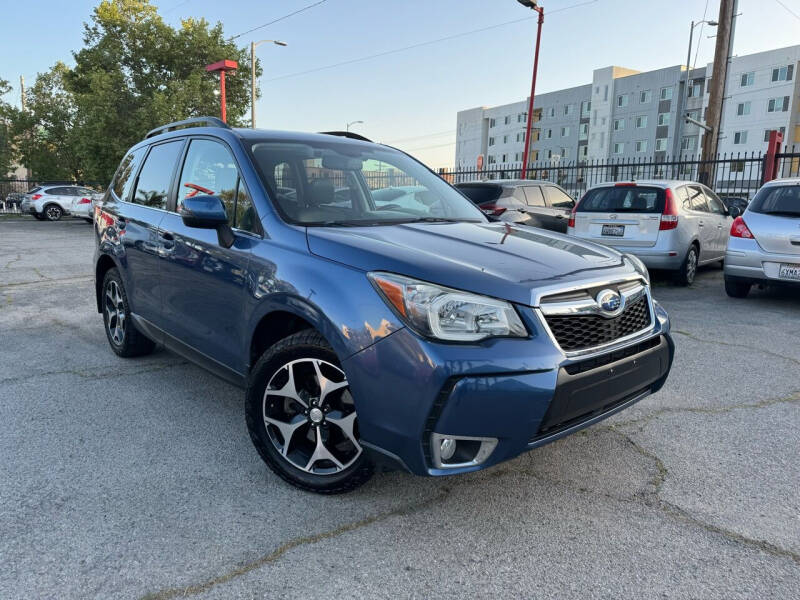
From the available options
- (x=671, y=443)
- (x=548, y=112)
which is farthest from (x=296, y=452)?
(x=548, y=112)

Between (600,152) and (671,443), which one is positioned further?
(600,152)

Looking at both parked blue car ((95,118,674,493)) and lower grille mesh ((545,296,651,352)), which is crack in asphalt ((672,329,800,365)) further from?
lower grille mesh ((545,296,651,352))

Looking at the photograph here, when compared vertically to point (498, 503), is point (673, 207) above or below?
above

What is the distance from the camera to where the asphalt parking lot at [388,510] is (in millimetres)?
2205

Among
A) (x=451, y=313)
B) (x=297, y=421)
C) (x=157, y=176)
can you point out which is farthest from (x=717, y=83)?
(x=297, y=421)

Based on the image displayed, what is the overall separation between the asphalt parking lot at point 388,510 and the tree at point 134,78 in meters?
24.7

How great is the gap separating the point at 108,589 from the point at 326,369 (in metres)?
1.14

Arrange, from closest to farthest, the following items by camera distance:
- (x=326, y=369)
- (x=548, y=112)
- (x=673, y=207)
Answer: (x=326, y=369) → (x=673, y=207) → (x=548, y=112)

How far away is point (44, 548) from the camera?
2.37m

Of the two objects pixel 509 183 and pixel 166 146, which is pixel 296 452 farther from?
pixel 509 183

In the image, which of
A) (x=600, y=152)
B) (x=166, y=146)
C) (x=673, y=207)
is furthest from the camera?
(x=600, y=152)

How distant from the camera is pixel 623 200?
878 cm

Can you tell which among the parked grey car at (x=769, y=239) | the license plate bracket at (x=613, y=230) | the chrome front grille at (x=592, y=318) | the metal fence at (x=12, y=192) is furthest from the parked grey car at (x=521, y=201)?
the metal fence at (x=12, y=192)

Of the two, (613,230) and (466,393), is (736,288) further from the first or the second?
(466,393)
